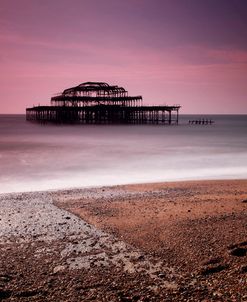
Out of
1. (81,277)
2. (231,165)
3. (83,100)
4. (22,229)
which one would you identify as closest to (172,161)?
(231,165)

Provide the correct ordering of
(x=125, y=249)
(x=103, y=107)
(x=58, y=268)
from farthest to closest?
(x=103, y=107) → (x=125, y=249) → (x=58, y=268)

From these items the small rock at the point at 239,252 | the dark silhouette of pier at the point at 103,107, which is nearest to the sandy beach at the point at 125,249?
the small rock at the point at 239,252

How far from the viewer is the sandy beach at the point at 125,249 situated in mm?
4605

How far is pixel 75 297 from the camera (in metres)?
4.46

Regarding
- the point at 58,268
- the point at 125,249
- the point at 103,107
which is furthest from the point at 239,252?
the point at 103,107

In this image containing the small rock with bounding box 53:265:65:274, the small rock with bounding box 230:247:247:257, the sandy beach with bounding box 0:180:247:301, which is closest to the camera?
the sandy beach with bounding box 0:180:247:301

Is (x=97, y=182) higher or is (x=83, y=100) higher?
(x=83, y=100)

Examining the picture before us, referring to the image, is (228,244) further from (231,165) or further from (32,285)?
(231,165)

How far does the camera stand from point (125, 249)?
5.98 m

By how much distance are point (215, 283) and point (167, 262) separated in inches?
36.1

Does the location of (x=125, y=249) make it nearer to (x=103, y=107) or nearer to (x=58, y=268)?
(x=58, y=268)

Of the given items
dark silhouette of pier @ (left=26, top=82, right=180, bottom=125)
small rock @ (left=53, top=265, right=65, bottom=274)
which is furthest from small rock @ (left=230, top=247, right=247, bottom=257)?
dark silhouette of pier @ (left=26, top=82, right=180, bottom=125)

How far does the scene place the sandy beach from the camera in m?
4.61

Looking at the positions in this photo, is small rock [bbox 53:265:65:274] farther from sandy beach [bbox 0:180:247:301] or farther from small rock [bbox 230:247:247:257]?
small rock [bbox 230:247:247:257]
